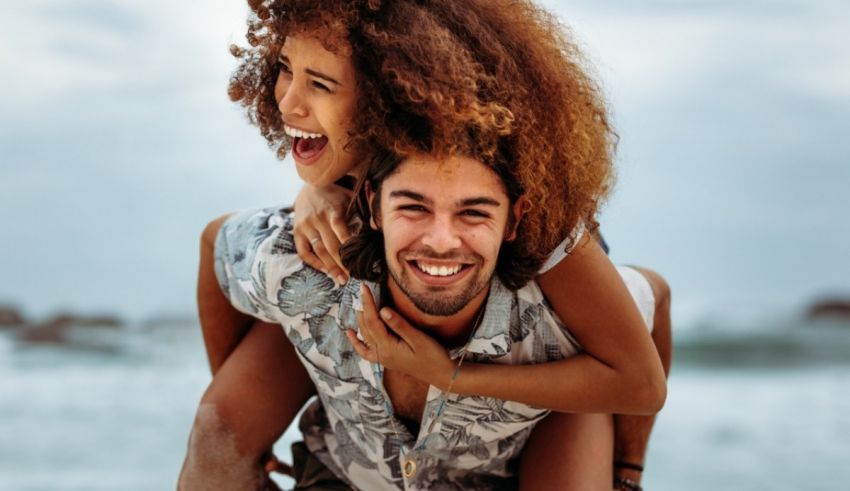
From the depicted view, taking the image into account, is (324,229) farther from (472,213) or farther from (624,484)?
(624,484)

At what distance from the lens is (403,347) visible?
299cm

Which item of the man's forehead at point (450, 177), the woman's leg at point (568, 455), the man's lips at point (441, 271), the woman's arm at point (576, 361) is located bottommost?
the woman's leg at point (568, 455)

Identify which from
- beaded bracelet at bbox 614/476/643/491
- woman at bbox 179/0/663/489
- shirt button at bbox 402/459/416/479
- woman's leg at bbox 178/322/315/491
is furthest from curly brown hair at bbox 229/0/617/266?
beaded bracelet at bbox 614/476/643/491

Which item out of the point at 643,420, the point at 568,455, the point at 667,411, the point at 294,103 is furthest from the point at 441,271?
the point at 667,411

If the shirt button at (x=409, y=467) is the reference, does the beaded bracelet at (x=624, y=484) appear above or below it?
above

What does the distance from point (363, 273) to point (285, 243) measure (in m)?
0.34

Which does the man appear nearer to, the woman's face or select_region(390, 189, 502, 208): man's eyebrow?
select_region(390, 189, 502, 208): man's eyebrow

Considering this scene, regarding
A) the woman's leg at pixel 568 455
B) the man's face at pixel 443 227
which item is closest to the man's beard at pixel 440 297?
the man's face at pixel 443 227

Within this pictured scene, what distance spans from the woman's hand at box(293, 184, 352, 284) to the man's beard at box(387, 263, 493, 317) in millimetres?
249

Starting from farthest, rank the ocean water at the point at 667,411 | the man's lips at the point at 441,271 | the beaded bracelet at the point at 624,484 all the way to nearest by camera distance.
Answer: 1. the ocean water at the point at 667,411
2. the beaded bracelet at the point at 624,484
3. the man's lips at the point at 441,271

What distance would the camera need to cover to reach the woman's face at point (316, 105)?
114 inches

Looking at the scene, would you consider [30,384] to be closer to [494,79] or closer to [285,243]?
[285,243]

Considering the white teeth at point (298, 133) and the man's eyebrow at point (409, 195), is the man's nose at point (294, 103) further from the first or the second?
the man's eyebrow at point (409, 195)

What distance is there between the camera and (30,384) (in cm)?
1213
